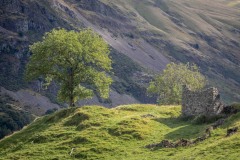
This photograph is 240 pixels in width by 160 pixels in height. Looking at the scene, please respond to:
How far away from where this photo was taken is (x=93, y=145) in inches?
1690

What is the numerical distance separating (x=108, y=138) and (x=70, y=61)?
29.2 metres

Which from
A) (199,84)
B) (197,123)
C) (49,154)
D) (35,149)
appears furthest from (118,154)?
(199,84)

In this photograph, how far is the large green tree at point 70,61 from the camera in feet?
228

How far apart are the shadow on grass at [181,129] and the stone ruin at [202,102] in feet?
7.26

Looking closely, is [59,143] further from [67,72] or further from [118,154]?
[67,72]

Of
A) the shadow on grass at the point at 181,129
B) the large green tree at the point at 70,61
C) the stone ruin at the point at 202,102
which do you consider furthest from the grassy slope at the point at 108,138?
the large green tree at the point at 70,61

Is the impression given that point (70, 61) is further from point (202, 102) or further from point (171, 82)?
point (171, 82)

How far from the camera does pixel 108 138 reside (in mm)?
44812

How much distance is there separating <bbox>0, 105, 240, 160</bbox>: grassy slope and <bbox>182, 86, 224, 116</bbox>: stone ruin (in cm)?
256

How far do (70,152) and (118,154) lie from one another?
5.71 meters

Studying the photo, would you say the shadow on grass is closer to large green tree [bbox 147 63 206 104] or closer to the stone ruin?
the stone ruin

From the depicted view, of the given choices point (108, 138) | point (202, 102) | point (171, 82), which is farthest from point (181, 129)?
point (171, 82)

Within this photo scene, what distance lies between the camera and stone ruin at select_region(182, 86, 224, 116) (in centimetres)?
5178

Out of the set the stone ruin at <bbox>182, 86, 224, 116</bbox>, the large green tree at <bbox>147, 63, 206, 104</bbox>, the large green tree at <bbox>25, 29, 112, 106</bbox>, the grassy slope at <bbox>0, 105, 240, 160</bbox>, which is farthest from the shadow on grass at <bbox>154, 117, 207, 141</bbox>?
the large green tree at <bbox>147, 63, 206, 104</bbox>
